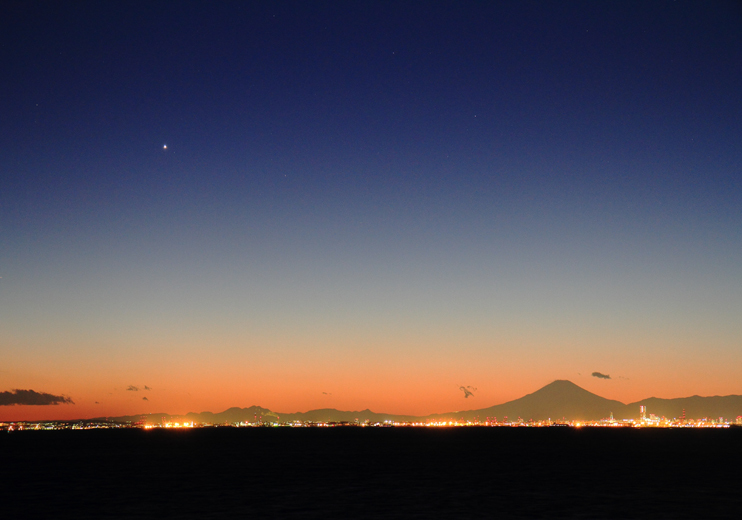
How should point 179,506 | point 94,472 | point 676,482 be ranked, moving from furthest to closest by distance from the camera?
point 94,472 < point 676,482 < point 179,506

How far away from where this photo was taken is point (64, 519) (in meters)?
51.8

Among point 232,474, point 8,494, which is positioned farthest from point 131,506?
point 232,474

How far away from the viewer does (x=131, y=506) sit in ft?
189

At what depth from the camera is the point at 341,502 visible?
59.1 meters

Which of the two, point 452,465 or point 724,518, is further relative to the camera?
point 452,465

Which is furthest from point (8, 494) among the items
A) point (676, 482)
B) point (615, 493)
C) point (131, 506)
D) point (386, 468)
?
point (676, 482)

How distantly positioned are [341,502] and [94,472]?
173ft

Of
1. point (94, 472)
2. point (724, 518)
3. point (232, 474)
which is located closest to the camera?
point (724, 518)

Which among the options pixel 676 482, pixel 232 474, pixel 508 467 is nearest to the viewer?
pixel 676 482

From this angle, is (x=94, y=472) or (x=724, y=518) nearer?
(x=724, y=518)

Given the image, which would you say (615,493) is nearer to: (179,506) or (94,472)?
(179,506)

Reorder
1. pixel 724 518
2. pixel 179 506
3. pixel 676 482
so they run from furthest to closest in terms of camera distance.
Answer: pixel 676 482 < pixel 179 506 < pixel 724 518

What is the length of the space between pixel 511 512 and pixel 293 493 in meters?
23.3

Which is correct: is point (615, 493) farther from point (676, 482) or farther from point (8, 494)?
point (8, 494)
